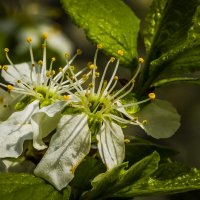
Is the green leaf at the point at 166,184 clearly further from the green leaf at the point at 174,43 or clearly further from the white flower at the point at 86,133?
the green leaf at the point at 174,43

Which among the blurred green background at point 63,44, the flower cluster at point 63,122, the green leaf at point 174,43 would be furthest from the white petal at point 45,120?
the blurred green background at point 63,44

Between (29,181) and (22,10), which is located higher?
(29,181)

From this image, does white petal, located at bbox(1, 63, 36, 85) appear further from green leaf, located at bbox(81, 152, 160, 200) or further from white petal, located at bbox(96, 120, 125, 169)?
green leaf, located at bbox(81, 152, 160, 200)

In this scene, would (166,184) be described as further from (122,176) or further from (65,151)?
(65,151)

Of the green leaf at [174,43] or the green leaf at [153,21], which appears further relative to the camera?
the green leaf at [153,21]

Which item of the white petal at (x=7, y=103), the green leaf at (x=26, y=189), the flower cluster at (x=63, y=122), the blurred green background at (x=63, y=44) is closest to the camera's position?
the green leaf at (x=26, y=189)

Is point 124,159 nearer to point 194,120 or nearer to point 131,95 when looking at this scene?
point 131,95

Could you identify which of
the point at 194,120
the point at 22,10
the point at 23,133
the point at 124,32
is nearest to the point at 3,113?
the point at 23,133
